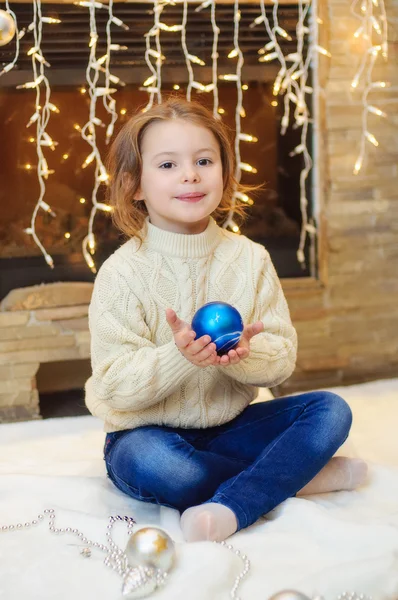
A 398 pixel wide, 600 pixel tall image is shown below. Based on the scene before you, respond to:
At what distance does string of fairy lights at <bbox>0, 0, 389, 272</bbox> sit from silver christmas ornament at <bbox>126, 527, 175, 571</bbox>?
3.21 ft

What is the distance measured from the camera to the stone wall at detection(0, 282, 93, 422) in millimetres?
1921

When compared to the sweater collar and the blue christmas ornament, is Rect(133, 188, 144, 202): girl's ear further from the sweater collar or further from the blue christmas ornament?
the blue christmas ornament

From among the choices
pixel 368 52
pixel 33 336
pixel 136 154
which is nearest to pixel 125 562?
pixel 136 154

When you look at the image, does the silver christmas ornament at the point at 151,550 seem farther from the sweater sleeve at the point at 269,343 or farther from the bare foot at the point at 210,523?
the sweater sleeve at the point at 269,343

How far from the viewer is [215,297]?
1357 mm

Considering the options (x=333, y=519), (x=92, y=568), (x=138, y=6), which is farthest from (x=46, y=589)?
(x=138, y=6)

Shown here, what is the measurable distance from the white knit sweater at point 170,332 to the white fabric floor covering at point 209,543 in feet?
0.55

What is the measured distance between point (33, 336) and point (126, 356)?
73cm

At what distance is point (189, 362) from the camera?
3.98 ft

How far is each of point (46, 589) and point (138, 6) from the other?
54.7 inches

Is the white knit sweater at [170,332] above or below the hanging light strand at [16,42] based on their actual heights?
below

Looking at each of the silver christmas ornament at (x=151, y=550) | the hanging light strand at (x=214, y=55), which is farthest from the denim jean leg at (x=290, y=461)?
the hanging light strand at (x=214, y=55)

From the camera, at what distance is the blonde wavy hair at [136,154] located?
4.41ft

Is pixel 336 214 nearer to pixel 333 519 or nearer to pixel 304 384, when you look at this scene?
pixel 304 384
